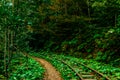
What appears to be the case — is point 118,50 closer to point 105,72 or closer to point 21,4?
point 105,72

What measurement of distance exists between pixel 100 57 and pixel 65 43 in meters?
9.96

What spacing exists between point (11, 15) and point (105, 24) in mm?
16770

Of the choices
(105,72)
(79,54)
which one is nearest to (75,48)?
(79,54)

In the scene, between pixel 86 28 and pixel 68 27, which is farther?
Result: pixel 68 27

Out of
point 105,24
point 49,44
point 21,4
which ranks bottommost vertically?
point 49,44

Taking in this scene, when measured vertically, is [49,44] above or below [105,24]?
below

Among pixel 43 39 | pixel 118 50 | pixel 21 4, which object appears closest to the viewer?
pixel 21 4

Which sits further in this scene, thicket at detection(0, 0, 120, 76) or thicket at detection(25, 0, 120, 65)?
thicket at detection(25, 0, 120, 65)

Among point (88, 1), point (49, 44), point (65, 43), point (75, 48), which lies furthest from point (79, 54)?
point (49, 44)

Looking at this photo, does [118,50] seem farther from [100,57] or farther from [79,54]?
[79,54]

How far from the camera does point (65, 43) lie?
29078 mm

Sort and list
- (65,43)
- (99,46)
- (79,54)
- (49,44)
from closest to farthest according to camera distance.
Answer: (99,46), (79,54), (65,43), (49,44)

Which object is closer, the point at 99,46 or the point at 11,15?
the point at 11,15

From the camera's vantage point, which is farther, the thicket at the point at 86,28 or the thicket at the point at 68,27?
the thicket at the point at 86,28
